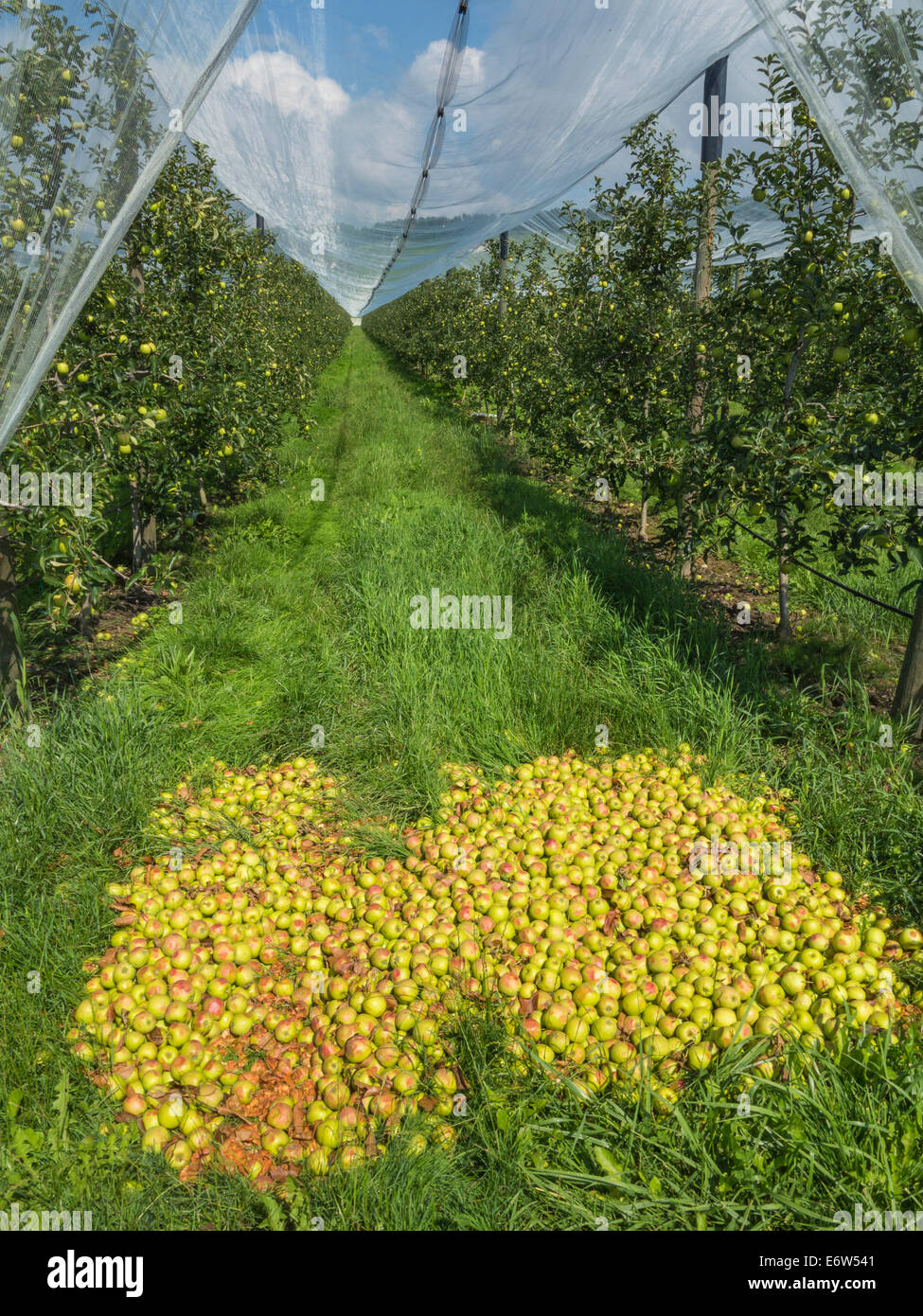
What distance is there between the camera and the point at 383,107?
4.45 meters

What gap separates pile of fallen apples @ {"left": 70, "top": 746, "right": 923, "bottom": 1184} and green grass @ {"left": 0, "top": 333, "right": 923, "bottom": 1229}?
4.5 inches

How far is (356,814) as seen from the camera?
2.97 metres

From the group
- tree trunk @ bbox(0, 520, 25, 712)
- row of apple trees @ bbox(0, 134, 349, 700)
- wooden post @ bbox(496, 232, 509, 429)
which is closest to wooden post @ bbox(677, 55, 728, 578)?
row of apple trees @ bbox(0, 134, 349, 700)

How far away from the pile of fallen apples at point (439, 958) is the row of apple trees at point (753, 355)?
1.42 meters

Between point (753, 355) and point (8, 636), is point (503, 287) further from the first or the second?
point (8, 636)

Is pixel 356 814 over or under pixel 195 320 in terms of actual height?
under

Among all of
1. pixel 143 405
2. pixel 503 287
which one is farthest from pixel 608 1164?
pixel 503 287

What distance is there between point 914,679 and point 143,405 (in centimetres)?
404

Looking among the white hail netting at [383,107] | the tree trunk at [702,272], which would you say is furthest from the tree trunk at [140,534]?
the tree trunk at [702,272]

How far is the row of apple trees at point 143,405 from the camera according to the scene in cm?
301

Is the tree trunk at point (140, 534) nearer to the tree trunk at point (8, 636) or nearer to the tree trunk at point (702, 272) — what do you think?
the tree trunk at point (8, 636)

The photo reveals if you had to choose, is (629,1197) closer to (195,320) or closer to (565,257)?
(195,320)

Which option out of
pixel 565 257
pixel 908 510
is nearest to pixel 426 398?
pixel 565 257

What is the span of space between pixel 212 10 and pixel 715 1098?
3.30 meters
